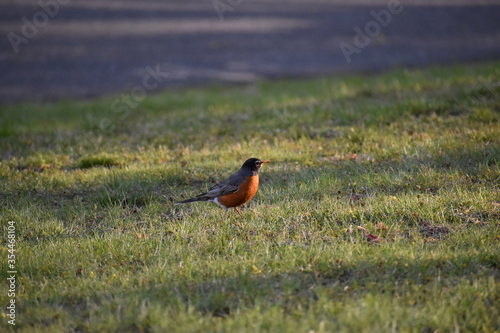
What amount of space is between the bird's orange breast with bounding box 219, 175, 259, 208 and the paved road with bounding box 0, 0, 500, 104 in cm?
1007

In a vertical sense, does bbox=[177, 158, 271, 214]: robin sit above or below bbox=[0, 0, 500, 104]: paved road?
below

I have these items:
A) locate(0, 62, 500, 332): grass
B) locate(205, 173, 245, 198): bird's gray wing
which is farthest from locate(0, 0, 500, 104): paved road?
locate(205, 173, 245, 198): bird's gray wing

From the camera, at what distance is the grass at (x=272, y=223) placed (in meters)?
4.00

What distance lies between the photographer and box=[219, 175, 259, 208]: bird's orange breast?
5.87 metres

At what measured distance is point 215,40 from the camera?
821 inches

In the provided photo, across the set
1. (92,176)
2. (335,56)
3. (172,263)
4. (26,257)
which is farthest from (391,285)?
(335,56)

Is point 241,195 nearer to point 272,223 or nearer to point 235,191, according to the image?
point 235,191

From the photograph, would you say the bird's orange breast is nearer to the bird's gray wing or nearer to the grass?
the bird's gray wing

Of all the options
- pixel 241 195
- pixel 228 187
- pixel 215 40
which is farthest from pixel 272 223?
pixel 215 40

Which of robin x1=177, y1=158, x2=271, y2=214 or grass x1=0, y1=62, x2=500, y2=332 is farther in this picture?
robin x1=177, y1=158, x2=271, y2=214

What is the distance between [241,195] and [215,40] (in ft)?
52.3

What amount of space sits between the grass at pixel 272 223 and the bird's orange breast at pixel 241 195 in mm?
164

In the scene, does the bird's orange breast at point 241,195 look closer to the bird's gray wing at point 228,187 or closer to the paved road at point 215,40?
the bird's gray wing at point 228,187

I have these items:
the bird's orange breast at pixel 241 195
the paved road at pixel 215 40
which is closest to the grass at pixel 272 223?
the bird's orange breast at pixel 241 195
